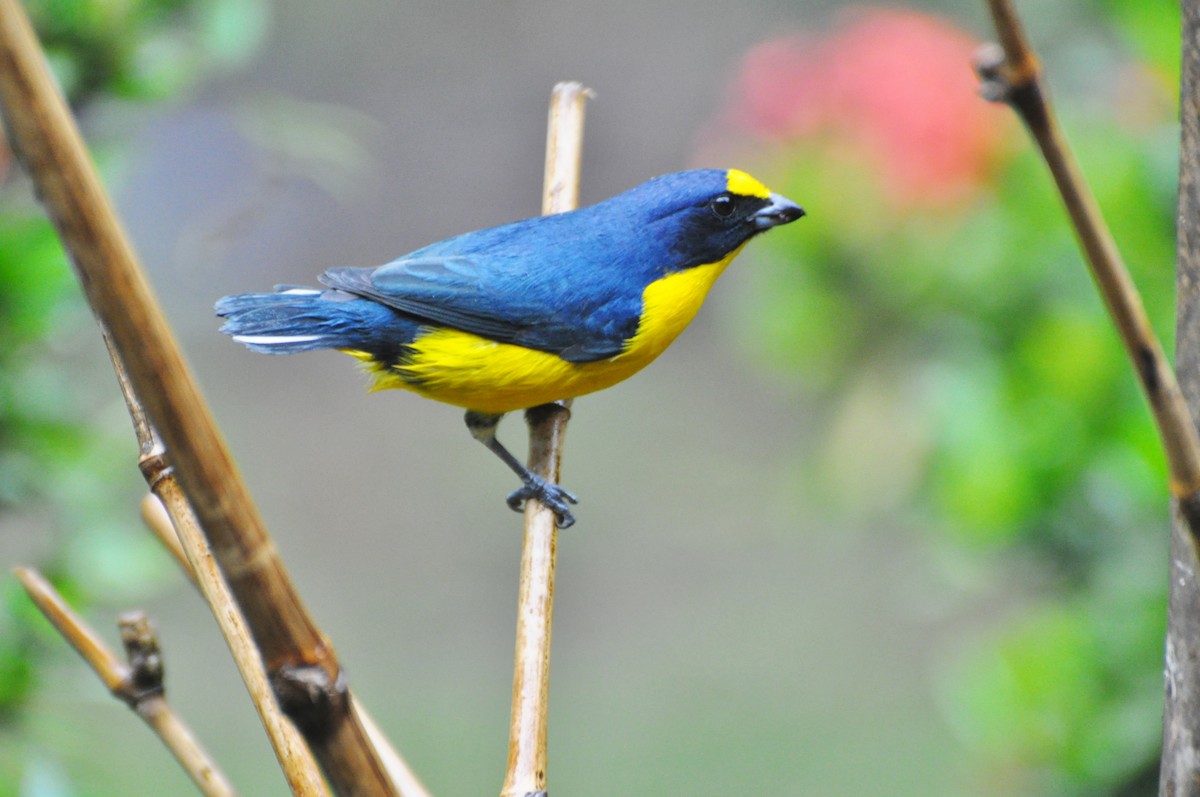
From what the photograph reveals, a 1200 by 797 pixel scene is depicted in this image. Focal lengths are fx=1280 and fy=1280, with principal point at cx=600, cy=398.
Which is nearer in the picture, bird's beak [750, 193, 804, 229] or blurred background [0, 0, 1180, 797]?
blurred background [0, 0, 1180, 797]

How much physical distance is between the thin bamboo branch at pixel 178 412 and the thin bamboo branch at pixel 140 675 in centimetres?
48

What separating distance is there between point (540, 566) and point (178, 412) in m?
0.98

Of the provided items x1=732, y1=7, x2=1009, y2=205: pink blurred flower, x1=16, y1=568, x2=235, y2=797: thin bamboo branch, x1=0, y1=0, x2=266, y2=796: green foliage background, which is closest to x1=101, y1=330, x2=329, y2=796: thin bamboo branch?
x1=16, y1=568, x2=235, y2=797: thin bamboo branch

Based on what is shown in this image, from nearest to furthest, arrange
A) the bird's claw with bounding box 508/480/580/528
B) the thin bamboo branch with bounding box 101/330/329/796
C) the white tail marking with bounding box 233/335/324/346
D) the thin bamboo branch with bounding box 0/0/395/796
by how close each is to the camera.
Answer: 1. the thin bamboo branch with bounding box 0/0/395/796
2. the thin bamboo branch with bounding box 101/330/329/796
3. the bird's claw with bounding box 508/480/580/528
4. the white tail marking with bounding box 233/335/324/346

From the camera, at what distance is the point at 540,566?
150 centimetres

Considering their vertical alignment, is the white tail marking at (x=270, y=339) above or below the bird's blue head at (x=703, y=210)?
below

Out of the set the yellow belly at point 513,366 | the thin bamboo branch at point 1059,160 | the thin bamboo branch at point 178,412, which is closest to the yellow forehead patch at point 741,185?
the yellow belly at point 513,366

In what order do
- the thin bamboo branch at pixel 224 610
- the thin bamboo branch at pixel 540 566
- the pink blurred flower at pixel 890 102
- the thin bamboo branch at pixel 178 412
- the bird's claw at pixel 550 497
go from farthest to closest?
the pink blurred flower at pixel 890 102 < the bird's claw at pixel 550 497 < the thin bamboo branch at pixel 540 566 < the thin bamboo branch at pixel 224 610 < the thin bamboo branch at pixel 178 412

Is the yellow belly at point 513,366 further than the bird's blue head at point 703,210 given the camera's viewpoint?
No

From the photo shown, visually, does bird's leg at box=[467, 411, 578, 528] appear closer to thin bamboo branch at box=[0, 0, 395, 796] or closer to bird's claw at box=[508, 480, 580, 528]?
bird's claw at box=[508, 480, 580, 528]

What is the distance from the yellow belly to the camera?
6.77 feet

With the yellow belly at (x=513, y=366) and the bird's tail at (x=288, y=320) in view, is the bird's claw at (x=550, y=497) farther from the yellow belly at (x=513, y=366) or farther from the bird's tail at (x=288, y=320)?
the bird's tail at (x=288, y=320)

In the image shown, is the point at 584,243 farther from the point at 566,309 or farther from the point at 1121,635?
the point at 1121,635

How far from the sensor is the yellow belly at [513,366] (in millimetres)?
2064
